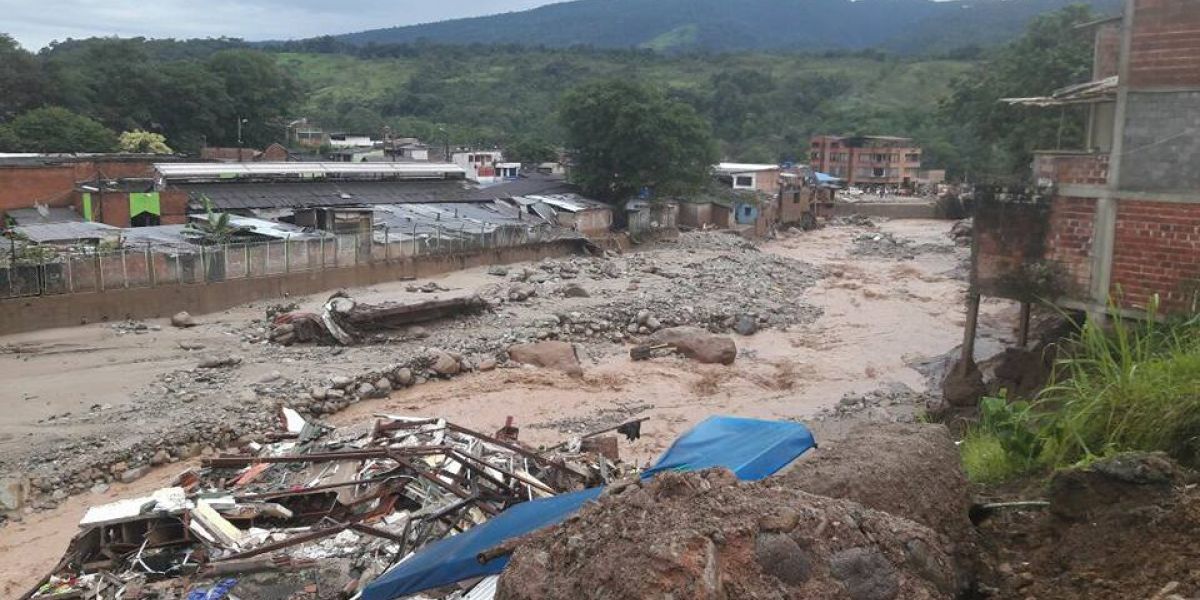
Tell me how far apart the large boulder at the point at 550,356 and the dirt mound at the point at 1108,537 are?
15.4 meters

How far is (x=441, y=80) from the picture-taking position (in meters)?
112

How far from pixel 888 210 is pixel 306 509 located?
57.7 meters

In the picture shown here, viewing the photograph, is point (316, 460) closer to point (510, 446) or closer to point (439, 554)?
point (510, 446)

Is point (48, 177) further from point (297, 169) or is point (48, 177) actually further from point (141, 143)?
point (141, 143)

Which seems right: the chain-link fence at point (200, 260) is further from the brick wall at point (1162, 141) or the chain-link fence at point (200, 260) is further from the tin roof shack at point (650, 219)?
the brick wall at point (1162, 141)

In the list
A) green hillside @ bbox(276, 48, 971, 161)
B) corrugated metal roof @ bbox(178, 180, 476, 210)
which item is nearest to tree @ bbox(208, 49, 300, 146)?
green hillside @ bbox(276, 48, 971, 161)

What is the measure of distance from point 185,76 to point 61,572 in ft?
167

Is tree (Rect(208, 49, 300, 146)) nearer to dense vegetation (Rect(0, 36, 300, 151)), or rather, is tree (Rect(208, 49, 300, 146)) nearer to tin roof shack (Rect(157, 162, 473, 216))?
dense vegetation (Rect(0, 36, 300, 151))

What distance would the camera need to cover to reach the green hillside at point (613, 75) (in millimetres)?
87812

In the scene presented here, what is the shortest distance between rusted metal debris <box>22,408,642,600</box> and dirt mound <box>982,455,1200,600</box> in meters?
4.56

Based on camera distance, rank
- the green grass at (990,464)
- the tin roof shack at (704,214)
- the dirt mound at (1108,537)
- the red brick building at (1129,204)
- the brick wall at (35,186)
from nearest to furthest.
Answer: the dirt mound at (1108,537) < the green grass at (990,464) < the red brick building at (1129,204) < the brick wall at (35,186) < the tin roof shack at (704,214)

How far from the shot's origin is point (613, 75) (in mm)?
110688

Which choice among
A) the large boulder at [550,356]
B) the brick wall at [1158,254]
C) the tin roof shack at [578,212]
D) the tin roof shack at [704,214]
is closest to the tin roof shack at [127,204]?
the tin roof shack at [578,212]

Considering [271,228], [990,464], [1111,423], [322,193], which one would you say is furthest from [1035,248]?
[322,193]
